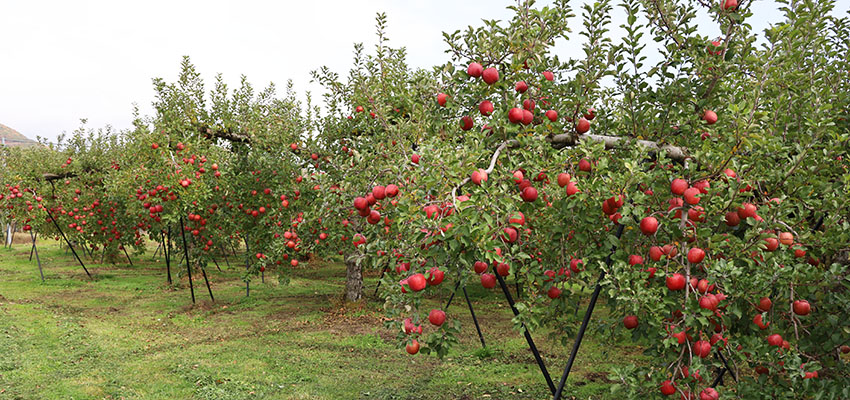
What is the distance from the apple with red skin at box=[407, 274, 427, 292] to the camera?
311 cm

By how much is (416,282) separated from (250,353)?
6.97 metres

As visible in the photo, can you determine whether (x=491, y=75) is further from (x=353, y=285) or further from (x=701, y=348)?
(x=353, y=285)

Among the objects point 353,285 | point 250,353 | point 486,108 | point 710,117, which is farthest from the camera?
point 353,285

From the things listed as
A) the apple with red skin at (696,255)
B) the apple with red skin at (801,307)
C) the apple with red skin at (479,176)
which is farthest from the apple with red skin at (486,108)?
the apple with red skin at (801,307)

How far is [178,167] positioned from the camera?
32.7 feet

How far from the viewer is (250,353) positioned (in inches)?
354

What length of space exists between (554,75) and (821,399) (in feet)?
10.2

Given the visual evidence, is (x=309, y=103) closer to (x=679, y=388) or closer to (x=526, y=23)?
(x=526, y=23)

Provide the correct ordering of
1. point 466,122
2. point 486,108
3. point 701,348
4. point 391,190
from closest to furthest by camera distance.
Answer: point 701,348, point 391,190, point 486,108, point 466,122

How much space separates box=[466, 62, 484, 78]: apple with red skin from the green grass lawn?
247 centimetres

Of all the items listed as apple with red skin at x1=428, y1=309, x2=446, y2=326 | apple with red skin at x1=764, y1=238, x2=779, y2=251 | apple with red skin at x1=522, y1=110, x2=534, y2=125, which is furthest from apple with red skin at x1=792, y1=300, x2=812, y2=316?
apple with red skin at x1=428, y1=309, x2=446, y2=326

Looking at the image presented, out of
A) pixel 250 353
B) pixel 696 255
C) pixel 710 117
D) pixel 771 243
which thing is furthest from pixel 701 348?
pixel 250 353

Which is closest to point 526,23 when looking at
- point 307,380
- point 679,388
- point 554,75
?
point 554,75

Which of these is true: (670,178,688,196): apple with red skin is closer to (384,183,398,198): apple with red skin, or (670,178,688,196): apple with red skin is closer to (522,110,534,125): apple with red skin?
(522,110,534,125): apple with red skin
